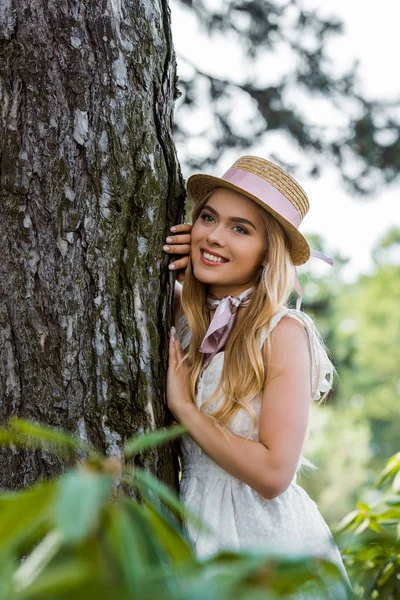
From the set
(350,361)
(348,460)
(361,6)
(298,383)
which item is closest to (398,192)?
(361,6)

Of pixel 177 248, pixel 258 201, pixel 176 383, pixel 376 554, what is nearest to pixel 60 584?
pixel 176 383

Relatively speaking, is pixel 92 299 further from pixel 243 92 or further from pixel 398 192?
pixel 398 192

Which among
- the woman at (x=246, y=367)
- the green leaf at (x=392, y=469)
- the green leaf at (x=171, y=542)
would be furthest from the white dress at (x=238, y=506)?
the green leaf at (x=171, y=542)

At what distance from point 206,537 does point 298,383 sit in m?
0.55

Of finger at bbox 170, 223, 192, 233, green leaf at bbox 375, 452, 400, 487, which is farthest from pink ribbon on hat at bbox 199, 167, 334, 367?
green leaf at bbox 375, 452, 400, 487

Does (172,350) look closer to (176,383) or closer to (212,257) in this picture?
(176,383)

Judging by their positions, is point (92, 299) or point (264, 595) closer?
point (264, 595)

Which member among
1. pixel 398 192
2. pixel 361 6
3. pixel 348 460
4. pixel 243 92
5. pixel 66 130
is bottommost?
pixel 348 460

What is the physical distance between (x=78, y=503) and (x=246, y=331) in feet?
6.07

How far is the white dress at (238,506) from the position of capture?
227cm

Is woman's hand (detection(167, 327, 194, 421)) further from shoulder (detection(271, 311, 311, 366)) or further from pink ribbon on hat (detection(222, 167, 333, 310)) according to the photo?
pink ribbon on hat (detection(222, 167, 333, 310))

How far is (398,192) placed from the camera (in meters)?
6.36

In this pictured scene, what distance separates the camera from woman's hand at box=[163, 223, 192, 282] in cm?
222

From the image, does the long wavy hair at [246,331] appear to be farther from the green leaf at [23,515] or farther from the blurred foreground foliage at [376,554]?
the green leaf at [23,515]
